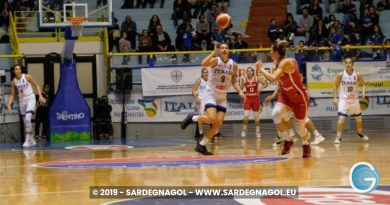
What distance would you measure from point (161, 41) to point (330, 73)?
575 centimetres

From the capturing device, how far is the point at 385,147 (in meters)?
19.5

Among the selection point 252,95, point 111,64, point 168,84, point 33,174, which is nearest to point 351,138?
point 252,95

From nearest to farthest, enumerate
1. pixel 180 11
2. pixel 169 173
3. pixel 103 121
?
pixel 169 173 < pixel 103 121 < pixel 180 11

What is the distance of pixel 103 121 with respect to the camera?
87.5ft

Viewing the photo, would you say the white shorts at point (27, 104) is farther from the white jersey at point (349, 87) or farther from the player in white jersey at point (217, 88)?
the white jersey at point (349, 87)

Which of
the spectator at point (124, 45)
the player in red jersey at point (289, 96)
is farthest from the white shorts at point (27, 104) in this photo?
the player in red jersey at point (289, 96)

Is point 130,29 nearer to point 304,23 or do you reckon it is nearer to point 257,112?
point 257,112

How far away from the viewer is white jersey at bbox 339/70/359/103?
21.8 meters

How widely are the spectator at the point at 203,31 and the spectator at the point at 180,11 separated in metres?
1.78

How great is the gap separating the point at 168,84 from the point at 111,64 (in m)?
1.94

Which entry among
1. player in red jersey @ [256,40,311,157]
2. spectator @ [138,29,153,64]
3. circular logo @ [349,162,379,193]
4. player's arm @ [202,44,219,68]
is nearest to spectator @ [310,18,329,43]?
spectator @ [138,29,153,64]

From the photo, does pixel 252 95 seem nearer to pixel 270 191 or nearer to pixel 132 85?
pixel 132 85

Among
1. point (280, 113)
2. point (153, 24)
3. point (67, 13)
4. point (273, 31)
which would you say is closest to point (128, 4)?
point (153, 24)

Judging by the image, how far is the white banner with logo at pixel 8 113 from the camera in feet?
85.7
